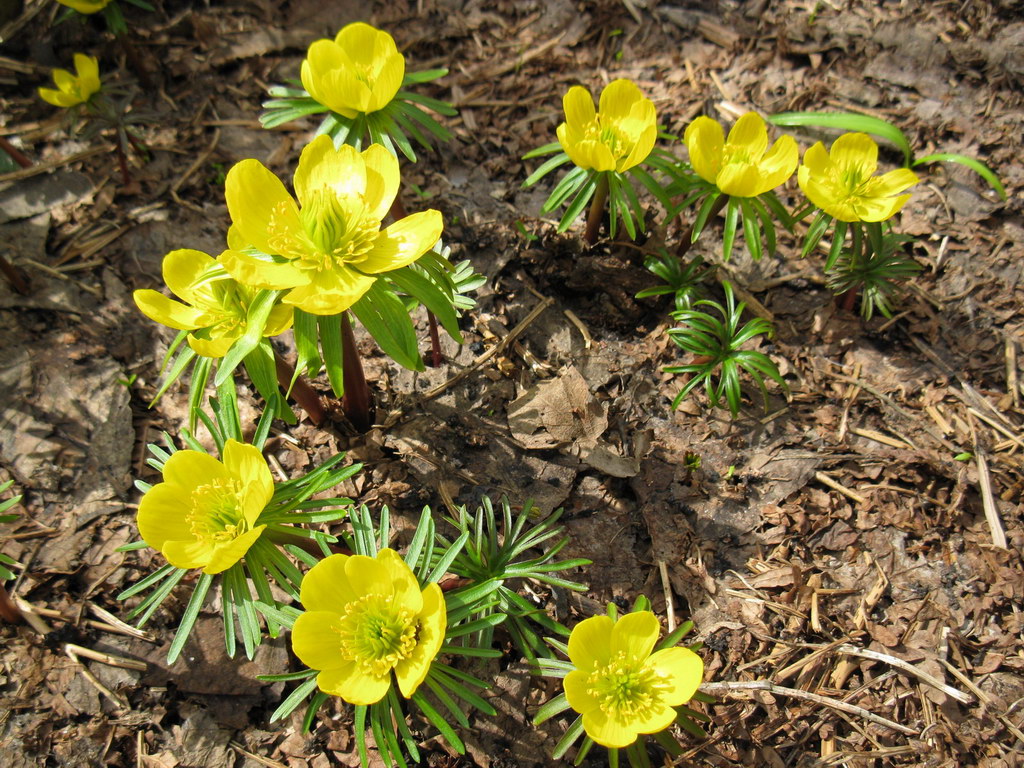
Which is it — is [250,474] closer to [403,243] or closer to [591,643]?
[403,243]

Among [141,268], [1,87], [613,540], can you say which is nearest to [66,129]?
[1,87]

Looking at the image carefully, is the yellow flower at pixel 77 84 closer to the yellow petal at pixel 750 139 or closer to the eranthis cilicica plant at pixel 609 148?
the eranthis cilicica plant at pixel 609 148

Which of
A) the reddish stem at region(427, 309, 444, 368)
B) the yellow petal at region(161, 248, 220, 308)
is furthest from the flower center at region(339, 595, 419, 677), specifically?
the reddish stem at region(427, 309, 444, 368)

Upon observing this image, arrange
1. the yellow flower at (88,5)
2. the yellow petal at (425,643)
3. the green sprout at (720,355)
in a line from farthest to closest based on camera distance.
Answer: the yellow flower at (88,5), the green sprout at (720,355), the yellow petal at (425,643)

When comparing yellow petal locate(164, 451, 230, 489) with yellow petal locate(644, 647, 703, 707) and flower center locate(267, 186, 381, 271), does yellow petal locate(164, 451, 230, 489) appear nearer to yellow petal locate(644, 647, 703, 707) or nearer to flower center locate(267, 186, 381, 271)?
flower center locate(267, 186, 381, 271)

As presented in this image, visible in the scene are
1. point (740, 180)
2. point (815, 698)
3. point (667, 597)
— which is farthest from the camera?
point (740, 180)

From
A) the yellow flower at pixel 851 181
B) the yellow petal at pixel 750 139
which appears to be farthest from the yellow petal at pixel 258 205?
the yellow flower at pixel 851 181

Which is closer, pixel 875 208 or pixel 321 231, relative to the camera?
pixel 321 231

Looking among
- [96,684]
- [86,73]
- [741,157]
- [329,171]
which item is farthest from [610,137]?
[96,684]
